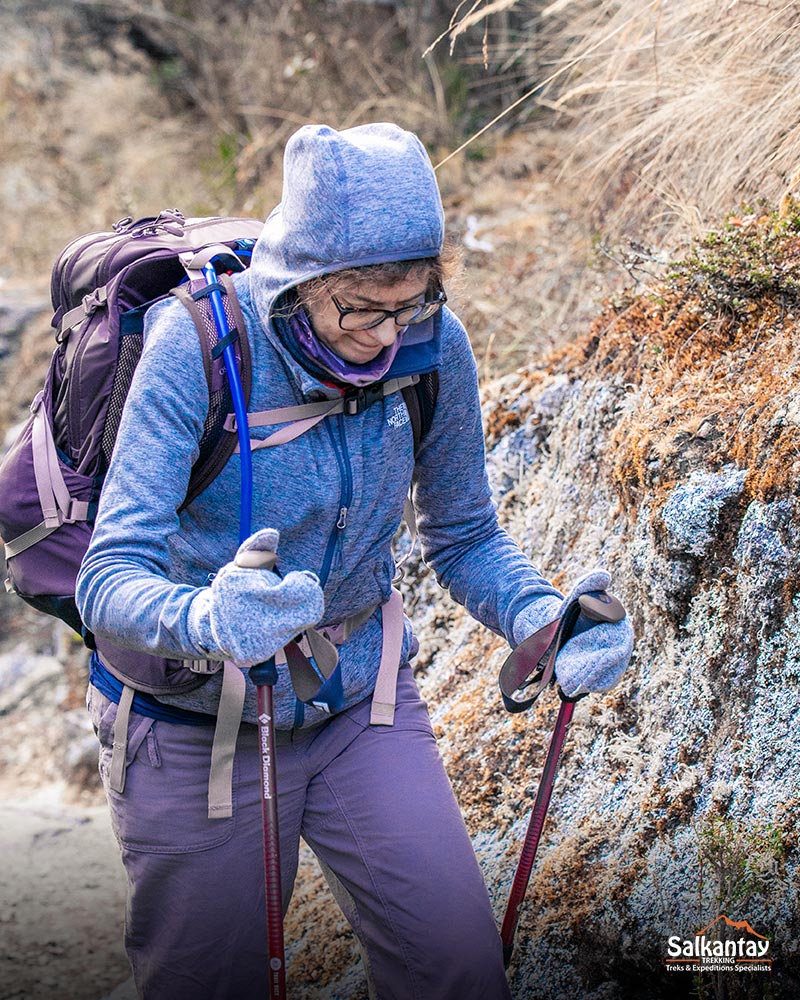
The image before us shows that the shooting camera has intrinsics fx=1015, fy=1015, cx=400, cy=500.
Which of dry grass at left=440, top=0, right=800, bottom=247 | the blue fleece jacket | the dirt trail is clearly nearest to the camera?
the blue fleece jacket

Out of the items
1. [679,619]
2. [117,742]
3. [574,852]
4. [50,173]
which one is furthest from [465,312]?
[50,173]

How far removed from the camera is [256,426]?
2.19 meters

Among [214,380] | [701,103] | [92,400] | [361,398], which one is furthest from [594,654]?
[701,103]

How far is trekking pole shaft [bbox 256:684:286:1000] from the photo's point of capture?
7.04 ft

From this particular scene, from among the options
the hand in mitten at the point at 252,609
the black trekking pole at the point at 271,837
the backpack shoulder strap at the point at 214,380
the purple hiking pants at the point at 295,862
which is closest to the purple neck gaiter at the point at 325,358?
the backpack shoulder strap at the point at 214,380

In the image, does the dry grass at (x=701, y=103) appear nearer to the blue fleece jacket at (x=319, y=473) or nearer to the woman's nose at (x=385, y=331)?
the blue fleece jacket at (x=319, y=473)

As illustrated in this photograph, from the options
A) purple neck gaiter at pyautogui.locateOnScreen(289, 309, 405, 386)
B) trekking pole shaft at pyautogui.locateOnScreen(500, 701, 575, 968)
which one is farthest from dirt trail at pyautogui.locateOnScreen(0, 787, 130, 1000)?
purple neck gaiter at pyautogui.locateOnScreen(289, 309, 405, 386)

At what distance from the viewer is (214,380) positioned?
213 cm

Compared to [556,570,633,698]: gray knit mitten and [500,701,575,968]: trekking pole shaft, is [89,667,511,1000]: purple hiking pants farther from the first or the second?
[556,570,633,698]: gray knit mitten

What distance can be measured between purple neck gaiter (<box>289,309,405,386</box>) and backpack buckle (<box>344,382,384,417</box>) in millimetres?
64

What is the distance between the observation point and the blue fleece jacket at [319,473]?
79.1 inches

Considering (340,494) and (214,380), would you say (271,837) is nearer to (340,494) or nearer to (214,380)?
(340,494)

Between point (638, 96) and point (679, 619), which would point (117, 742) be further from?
point (638, 96)

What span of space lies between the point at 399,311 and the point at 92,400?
28.1 inches
